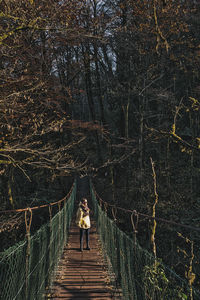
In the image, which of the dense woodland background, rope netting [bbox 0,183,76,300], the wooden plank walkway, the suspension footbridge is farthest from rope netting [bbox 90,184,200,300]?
the dense woodland background

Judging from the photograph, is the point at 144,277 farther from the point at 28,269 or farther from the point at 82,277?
the point at 82,277

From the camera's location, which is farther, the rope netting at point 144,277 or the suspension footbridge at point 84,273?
the suspension footbridge at point 84,273

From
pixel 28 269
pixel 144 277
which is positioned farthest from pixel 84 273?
pixel 144 277

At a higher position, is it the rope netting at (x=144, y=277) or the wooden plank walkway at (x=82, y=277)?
the rope netting at (x=144, y=277)

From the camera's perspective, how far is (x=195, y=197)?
920 cm

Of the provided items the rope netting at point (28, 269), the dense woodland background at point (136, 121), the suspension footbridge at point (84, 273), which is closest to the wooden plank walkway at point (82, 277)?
the suspension footbridge at point (84, 273)

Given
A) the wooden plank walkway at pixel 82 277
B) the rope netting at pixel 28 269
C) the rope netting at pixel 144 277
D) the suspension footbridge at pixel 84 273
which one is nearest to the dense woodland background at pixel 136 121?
the wooden plank walkway at pixel 82 277

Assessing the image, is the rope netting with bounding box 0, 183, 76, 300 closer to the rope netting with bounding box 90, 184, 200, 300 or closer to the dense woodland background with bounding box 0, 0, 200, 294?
the rope netting with bounding box 90, 184, 200, 300

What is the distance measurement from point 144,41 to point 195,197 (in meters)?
6.16

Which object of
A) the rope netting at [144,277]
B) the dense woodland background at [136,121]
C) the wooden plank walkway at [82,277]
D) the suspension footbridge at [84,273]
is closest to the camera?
the rope netting at [144,277]

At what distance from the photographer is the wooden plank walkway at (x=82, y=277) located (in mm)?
3141

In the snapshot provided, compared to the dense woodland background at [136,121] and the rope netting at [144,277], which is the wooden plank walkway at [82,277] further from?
the dense woodland background at [136,121]

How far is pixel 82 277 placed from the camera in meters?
3.69

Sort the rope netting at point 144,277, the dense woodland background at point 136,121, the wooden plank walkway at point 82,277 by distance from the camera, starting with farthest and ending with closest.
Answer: the dense woodland background at point 136,121 → the wooden plank walkway at point 82,277 → the rope netting at point 144,277
